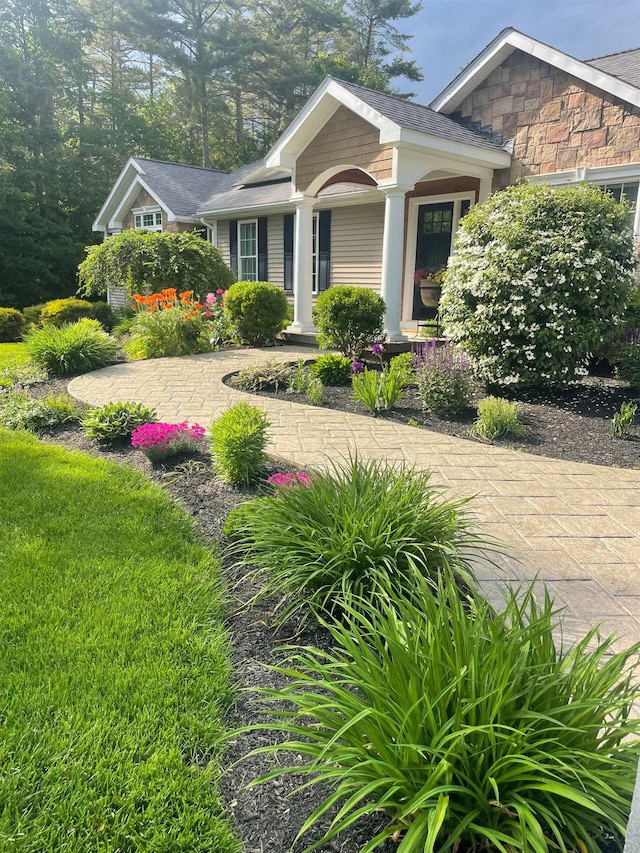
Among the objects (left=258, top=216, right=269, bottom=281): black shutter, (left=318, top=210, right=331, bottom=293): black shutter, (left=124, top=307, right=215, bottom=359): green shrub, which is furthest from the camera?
(left=258, top=216, right=269, bottom=281): black shutter

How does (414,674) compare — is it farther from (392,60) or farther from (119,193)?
(392,60)

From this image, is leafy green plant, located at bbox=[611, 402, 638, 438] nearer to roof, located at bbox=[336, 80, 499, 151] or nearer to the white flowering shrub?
the white flowering shrub

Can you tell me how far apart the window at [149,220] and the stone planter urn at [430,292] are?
10350 millimetres

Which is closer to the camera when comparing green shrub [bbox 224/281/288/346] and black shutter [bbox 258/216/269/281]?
green shrub [bbox 224/281/288/346]

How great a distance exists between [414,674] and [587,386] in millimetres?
6925

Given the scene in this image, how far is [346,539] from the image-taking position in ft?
8.91

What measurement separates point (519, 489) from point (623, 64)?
969 centimetres

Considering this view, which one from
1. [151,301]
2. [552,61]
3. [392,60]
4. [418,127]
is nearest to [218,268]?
[151,301]

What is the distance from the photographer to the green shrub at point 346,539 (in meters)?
2.68

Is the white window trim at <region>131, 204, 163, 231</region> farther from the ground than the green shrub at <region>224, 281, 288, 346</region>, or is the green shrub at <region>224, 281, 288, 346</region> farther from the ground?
the white window trim at <region>131, 204, 163, 231</region>

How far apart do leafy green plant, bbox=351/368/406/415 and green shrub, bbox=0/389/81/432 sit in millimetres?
3132

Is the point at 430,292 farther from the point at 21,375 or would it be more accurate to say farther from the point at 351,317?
the point at 21,375

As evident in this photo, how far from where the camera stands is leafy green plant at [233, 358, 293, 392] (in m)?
8.23

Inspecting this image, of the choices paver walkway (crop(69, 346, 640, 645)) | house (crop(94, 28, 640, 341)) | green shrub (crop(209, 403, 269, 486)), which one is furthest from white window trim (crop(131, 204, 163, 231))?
green shrub (crop(209, 403, 269, 486))
